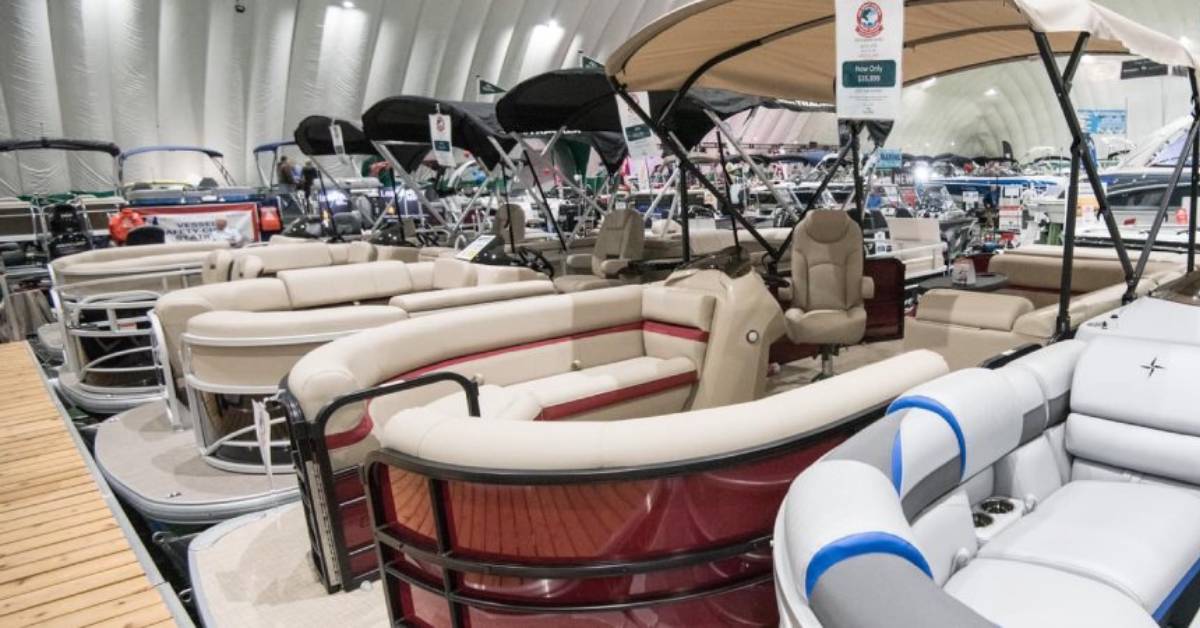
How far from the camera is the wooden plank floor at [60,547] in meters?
2.39

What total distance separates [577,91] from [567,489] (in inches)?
220

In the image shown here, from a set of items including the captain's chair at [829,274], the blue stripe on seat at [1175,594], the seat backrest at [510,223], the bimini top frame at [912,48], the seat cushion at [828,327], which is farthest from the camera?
the seat backrest at [510,223]

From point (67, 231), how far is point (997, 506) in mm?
11761

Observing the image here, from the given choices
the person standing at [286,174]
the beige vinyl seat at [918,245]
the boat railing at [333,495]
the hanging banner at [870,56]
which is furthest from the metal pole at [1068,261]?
the person standing at [286,174]

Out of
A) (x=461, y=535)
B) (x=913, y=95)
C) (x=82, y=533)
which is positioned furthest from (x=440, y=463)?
(x=913, y=95)

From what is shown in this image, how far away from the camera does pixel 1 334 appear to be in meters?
8.06

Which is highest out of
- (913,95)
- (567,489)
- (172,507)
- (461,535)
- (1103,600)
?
(913,95)

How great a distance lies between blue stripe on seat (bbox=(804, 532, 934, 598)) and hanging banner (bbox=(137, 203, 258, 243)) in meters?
9.98

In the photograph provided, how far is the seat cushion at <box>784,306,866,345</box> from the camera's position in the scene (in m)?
4.50

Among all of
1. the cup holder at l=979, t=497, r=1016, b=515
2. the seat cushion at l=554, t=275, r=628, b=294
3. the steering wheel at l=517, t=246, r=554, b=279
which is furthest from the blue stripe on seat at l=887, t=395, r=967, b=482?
the steering wheel at l=517, t=246, r=554, b=279

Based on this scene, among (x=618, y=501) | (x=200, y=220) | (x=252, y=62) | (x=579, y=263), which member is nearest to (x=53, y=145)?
(x=200, y=220)

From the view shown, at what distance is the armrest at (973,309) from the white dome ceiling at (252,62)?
11.0 metres

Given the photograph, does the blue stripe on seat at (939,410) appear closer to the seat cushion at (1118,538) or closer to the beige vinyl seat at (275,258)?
the seat cushion at (1118,538)

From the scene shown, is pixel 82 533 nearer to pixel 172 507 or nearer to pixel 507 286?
pixel 172 507
